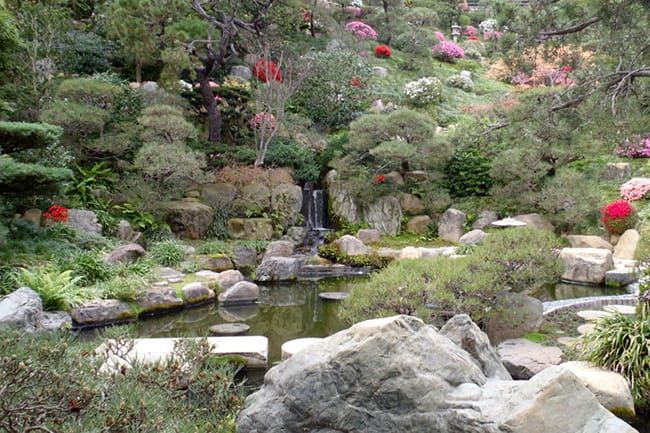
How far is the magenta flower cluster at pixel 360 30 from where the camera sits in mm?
25859

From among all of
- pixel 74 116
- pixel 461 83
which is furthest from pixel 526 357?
pixel 461 83

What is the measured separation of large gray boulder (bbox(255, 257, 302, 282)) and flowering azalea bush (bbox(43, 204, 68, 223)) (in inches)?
164

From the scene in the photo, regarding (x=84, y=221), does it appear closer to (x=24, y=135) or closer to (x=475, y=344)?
(x=24, y=135)

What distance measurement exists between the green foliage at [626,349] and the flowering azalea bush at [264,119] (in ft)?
37.1

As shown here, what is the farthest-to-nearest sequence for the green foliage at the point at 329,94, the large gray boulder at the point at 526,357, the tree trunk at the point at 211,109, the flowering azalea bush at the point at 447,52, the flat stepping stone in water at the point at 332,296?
the flowering azalea bush at the point at 447,52, the green foliage at the point at 329,94, the tree trunk at the point at 211,109, the flat stepping stone in water at the point at 332,296, the large gray boulder at the point at 526,357

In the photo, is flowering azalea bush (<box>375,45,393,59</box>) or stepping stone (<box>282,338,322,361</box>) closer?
stepping stone (<box>282,338,322,361</box>)

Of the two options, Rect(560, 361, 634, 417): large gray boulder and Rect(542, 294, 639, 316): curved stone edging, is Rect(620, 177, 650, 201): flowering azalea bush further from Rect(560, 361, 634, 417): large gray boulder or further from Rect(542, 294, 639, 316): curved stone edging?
Rect(560, 361, 634, 417): large gray boulder

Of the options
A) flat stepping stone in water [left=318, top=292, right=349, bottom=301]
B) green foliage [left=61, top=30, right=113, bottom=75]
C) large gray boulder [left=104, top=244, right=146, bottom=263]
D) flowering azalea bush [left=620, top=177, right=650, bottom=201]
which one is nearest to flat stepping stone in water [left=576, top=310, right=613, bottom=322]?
flat stepping stone in water [left=318, top=292, right=349, bottom=301]

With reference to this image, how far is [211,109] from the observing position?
52.6 ft

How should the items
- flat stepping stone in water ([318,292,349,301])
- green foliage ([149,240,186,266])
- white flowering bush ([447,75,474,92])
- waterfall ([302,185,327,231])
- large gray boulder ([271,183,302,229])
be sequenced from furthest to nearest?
white flowering bush ([447,75,474,92]) < waterfall ([302,185,327,231]) < large gray boulder ([271,183,302,229]) < green foliage ([149,240,186,266]) < flat stepping stone in water ([318,292,349,301])

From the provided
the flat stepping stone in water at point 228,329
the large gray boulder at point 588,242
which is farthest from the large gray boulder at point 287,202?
the large gray boulder at point 588,242

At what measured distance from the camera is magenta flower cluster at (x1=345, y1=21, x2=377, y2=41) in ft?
84.8

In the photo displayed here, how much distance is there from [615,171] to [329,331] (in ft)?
38.3

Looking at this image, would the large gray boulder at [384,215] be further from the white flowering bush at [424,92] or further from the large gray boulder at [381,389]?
the large gray boulder at [381,389]
